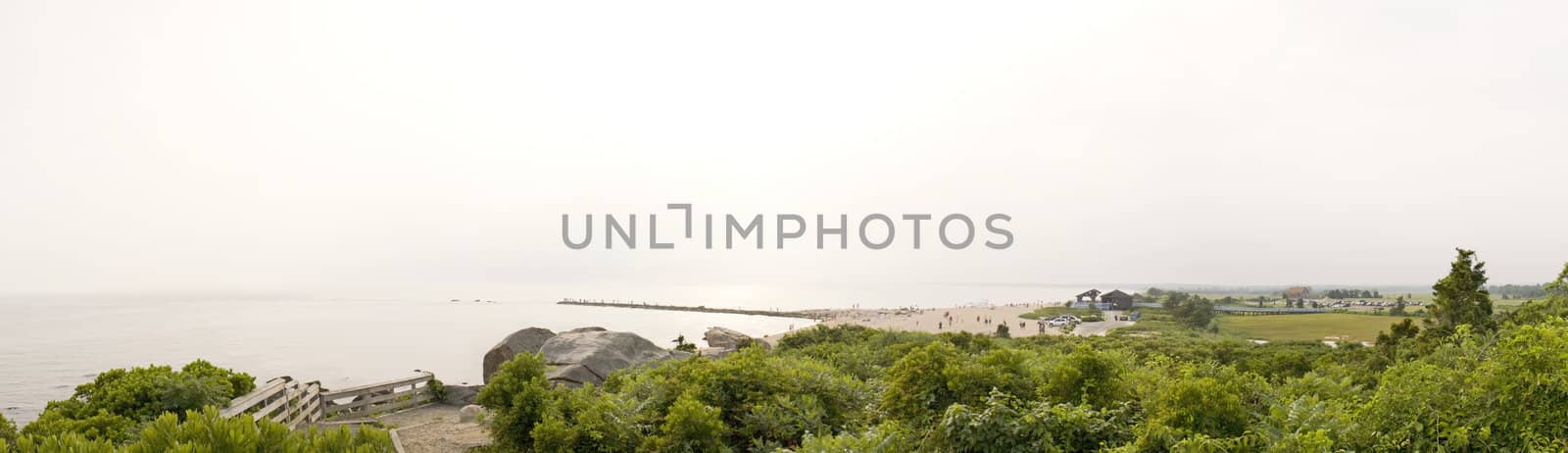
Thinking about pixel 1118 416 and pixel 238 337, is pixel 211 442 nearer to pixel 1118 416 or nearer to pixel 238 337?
pixel 1118 416

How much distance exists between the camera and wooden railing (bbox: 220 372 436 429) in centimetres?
1011

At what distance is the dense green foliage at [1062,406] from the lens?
391 cm

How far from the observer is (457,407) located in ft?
47.2

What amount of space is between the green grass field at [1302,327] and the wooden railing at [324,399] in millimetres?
36496

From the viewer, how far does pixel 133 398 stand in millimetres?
8266

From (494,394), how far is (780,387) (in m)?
3.52

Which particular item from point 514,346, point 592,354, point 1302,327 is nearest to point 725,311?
point 1302,327

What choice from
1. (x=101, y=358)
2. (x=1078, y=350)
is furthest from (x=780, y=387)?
(x=101, y=358)

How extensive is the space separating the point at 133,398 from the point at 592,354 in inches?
341

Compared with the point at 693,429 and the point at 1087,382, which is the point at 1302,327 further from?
the point at 693,429

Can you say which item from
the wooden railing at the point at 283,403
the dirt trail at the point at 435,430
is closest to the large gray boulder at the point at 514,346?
the dirt trail at the point at 435,430

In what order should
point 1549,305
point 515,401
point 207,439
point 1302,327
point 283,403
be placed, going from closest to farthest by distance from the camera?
1. point 207,439
2. point 515,401
3. point 1549,305
4. point 283,403
5. point 1302,327

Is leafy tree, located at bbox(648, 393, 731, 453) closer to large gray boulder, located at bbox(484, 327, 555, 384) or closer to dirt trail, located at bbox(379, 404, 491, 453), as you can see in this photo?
dirt trail, located at bbox(379, 404, 491, 453)

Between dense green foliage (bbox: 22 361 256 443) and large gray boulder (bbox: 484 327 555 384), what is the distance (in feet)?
31.5
